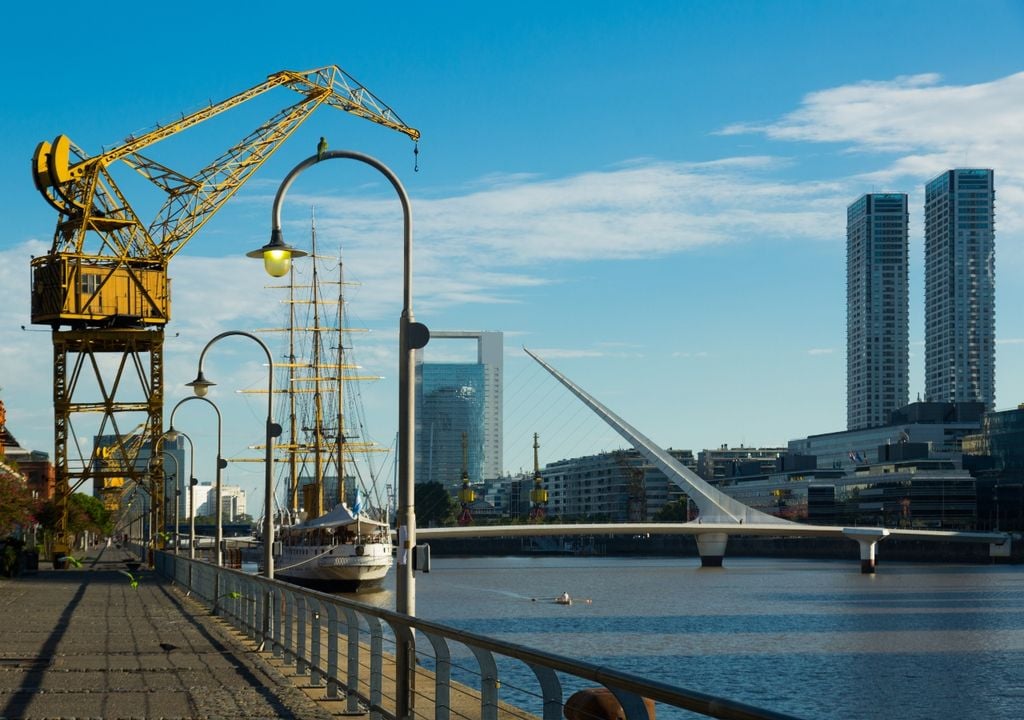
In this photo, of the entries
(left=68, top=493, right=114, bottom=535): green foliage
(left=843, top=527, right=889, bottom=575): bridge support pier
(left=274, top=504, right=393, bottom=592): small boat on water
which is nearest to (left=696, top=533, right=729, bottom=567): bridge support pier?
(left=843, top=527, right=889, bottom=575): bridge support pier

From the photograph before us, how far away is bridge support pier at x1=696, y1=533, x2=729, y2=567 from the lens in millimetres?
154000

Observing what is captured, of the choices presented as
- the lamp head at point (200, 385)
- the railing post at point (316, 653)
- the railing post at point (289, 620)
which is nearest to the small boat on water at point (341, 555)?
the lamp head at point (200, 385)

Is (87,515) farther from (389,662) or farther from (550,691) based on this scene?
(550,691)

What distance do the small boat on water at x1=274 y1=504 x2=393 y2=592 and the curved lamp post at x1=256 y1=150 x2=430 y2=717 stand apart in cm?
8050

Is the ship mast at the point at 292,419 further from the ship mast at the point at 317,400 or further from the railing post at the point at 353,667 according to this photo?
the railing post at the point at 353,667

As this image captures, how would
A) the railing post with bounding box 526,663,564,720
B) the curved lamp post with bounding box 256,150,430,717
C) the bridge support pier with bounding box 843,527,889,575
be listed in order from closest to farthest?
the railing post with bounding box 526,663,564,720, the curved lamp post with bounding box 256,150,430,717, the bridge support pier with bounding box 843,527,889,575

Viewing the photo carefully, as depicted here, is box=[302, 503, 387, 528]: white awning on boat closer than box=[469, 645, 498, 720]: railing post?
No

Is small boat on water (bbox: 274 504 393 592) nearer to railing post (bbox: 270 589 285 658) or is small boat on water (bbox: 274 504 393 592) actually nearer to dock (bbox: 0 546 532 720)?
dock (bbox: 0 546 532 720)

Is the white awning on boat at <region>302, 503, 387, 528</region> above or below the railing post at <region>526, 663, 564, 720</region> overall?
below

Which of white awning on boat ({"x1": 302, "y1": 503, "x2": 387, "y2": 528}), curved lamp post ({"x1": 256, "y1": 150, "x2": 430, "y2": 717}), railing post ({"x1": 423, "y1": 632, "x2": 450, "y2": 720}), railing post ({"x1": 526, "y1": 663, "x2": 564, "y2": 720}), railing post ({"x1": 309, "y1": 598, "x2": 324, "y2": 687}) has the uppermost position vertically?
curved lamp post ({"x1": 256, "y1": 150, "x2": 430, "y2": 717})

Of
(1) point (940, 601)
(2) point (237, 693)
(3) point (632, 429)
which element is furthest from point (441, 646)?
(3) point (632, 429)

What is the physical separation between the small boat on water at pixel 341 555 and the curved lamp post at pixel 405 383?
80.5m

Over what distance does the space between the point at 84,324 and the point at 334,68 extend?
59.1 ft

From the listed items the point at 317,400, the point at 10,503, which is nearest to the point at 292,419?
the point at 317,400
